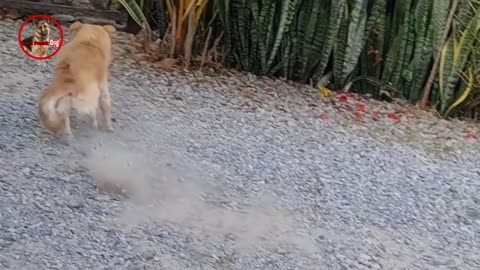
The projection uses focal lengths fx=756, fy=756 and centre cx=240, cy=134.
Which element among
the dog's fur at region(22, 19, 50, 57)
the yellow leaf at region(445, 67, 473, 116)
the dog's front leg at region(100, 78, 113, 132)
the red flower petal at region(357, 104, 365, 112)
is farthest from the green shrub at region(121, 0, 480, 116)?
the dog's front leg at region(100, 78, 113, 132)

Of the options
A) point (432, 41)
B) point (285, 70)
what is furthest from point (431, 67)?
point (285, 70)

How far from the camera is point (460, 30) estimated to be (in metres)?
4.09

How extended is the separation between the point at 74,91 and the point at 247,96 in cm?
132

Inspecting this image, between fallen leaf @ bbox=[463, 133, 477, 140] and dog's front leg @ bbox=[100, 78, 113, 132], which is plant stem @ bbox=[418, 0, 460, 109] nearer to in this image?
fallen leaf @ bbox=[463, 133, 477, 140]

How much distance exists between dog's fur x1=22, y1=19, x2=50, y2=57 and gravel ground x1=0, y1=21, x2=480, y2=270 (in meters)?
0.08

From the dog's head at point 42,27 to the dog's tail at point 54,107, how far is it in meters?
1.41

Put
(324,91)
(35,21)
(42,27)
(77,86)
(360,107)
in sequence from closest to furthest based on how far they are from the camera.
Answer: (77,86)
(360,107)
(324,91)
(42,27)
(35,21)

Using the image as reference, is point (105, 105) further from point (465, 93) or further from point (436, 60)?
point (465, 93)

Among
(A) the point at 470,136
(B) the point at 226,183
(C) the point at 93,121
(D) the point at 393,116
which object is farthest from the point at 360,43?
(C) the point at 93,121

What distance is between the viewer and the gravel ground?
2.47 meters

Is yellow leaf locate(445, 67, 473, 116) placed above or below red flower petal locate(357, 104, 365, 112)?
above

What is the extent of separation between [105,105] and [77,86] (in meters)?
0.30

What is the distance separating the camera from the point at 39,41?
4.20 m

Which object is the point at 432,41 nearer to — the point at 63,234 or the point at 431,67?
the point at 431,67
